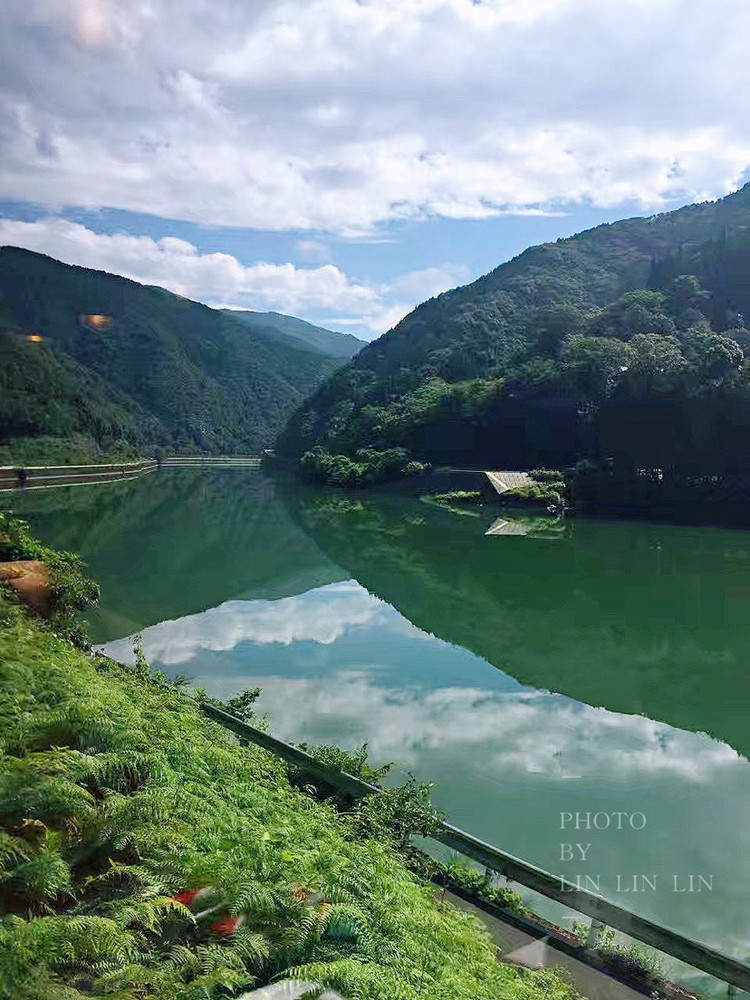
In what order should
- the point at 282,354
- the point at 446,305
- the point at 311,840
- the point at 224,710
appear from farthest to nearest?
the point at 282,354, the point at 446,305, the point at 224,710, the point at 311,840

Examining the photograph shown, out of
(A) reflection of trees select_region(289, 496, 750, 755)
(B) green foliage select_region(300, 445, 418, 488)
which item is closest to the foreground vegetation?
(A) reflection of trees select_region(289, 496, 750, 755)

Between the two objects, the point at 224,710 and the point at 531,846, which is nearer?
the point at 531,846

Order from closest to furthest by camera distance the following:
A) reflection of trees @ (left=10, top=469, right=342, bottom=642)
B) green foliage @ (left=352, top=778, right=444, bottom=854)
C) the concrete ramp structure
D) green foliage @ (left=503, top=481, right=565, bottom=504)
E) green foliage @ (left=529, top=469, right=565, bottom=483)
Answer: green foliage @ (left=352, top=778, right=444, bottom=854) → reflection of trees @ (left=10, top=469, right=342, bottom=642) → green foliage @ (left=503, top=481, right=565, bottom=504) → green foliage @ (left=529, top=469, right=565, bottom=483) → the concrete ramp structure

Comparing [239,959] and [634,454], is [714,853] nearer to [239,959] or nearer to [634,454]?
[239,959]

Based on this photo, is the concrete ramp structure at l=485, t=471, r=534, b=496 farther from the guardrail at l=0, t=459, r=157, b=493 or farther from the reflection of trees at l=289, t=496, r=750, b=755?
the guardrail at l=0, t=459, r=157, b=493

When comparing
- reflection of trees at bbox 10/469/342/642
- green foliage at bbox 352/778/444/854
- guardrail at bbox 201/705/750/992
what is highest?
green foliage at bbox 352/778/444/854

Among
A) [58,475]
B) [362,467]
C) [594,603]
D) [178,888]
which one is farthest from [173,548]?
[58,475]

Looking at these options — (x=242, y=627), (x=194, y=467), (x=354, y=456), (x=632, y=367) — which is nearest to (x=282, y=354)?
(x=194, y=467)
